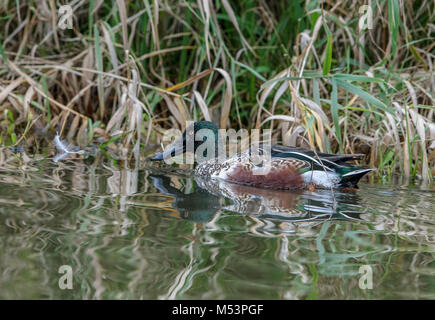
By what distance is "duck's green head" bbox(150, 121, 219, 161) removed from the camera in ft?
15.6

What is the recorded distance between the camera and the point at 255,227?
2789 millimetres

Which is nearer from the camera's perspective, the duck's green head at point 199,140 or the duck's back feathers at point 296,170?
the duck's back feathers at point 296,170

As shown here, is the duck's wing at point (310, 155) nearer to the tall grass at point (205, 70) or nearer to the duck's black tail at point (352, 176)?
the duck's black tail at point (352, 176)

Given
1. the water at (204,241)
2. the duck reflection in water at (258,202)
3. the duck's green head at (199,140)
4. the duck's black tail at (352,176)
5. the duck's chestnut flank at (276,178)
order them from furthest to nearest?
1. the duck's green head at (199,140)
2. the duck's chestnut flank at (276,178)
3. the duck's black tail at (352,176)
4. the duck reflection in water at (258,202)
5. the water at (204,241)

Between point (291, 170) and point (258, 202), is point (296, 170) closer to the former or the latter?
point (291, 170)

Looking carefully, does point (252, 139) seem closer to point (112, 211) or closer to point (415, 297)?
point (112, 211)

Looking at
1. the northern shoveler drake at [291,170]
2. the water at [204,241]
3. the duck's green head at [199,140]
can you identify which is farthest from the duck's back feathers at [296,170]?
the duck's green head at [199,140]

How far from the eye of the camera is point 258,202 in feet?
11.4

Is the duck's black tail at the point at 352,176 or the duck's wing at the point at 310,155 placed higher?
the duck's wing at the point at 310,155

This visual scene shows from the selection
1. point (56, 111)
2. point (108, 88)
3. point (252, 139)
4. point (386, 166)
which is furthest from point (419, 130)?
point (56, 111)

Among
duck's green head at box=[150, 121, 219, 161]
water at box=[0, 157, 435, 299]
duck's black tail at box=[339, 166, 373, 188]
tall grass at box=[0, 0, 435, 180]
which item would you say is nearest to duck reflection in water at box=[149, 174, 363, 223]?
water at box=[0, 157, 435, 299]

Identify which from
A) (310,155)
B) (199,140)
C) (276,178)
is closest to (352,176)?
(310,155)

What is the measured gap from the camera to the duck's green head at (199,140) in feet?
15.6

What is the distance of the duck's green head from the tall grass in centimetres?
27
